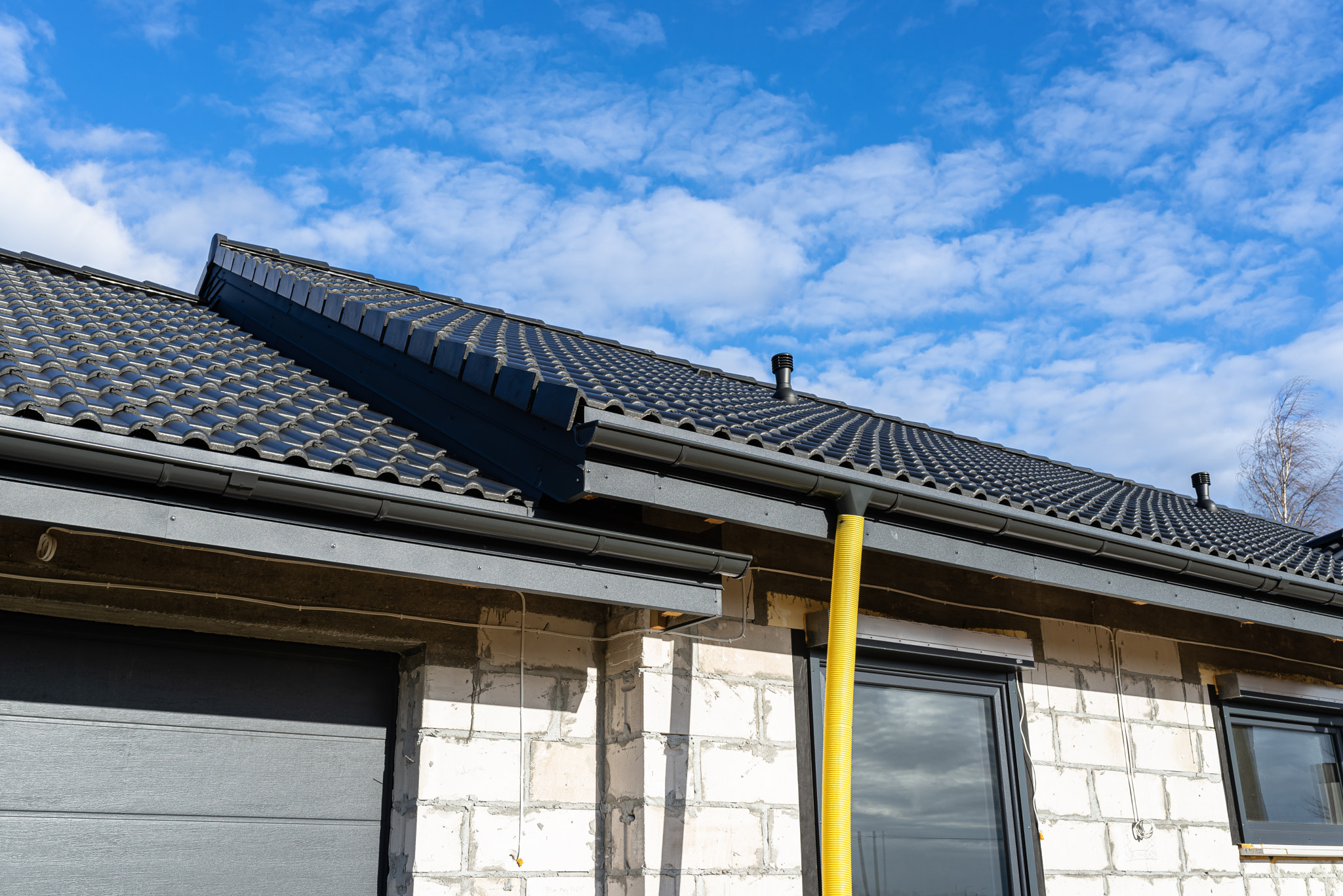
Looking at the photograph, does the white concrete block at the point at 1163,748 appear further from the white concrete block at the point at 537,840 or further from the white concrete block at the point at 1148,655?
the white concrete block at the point at 537,840

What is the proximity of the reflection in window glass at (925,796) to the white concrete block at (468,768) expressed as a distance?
1.64m

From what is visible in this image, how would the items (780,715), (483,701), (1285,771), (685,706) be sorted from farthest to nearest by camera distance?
(1285,771)
(780,715)
(685,706)
(483,701)

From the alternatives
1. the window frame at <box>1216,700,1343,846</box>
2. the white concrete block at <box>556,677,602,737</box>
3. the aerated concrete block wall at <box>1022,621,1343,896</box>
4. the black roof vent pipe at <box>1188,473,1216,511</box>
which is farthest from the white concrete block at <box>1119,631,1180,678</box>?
the black roof vent pipe at <box>1188,473,1216,511</box>

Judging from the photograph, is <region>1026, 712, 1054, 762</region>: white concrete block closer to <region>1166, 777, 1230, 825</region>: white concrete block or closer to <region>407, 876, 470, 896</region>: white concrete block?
<region>1166, 777, 1230, 825</region>: white concrete block

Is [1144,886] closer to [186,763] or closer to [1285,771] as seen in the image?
[1285,771]

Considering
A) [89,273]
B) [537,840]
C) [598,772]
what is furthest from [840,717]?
[89,273]

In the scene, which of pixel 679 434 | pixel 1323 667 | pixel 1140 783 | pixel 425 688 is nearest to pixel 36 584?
pixel 425 688

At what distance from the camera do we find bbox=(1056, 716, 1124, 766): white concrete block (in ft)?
18.0

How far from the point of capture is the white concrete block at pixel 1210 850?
573 cm

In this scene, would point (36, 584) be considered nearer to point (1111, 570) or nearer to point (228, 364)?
point (228, 364)

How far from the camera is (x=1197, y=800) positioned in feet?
19.3

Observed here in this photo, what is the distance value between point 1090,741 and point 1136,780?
37 centimetres

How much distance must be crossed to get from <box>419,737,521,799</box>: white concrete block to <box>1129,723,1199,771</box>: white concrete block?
3592 mm

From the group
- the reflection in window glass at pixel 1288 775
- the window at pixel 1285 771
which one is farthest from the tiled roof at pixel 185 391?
the reflection in window glass at pixel 1288 775
